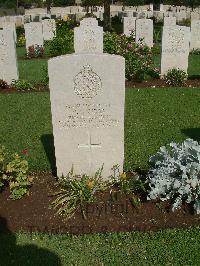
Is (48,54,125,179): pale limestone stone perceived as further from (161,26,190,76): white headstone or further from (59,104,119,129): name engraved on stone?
(161,26,190,76): white headstone

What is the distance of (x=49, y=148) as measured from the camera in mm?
7066

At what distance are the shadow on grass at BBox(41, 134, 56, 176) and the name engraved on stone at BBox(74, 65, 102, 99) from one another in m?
1.58

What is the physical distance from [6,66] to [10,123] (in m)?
4.01

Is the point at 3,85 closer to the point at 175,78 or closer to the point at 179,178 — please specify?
the point at 175,78

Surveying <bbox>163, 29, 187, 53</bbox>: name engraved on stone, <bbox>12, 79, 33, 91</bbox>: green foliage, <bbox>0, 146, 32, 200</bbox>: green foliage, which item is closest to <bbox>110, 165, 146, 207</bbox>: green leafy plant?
<bbox>0, 146, 32, 200</bbox>: green foliage

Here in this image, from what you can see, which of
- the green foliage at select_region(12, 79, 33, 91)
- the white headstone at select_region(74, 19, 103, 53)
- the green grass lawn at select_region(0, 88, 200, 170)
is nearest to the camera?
the green grass lawn at select_region(0, 88, 200, 170)

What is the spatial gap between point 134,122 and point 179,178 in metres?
3.73

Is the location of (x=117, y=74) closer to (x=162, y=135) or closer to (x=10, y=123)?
(x=162, y=135)

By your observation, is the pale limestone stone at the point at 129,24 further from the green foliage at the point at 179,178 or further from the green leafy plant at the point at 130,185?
the green foliage at the point at 179,178

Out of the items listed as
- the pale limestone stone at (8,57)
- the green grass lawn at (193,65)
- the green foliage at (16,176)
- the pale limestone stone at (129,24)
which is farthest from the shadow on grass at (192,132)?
the pale limestone stone at (129,24)

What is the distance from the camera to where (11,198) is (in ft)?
17.3

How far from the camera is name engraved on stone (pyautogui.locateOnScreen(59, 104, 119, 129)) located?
5074 mm

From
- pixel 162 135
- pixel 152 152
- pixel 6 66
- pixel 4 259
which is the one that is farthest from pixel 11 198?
pixel 6 66

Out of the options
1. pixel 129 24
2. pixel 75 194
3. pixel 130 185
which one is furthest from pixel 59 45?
pixel 75 194
